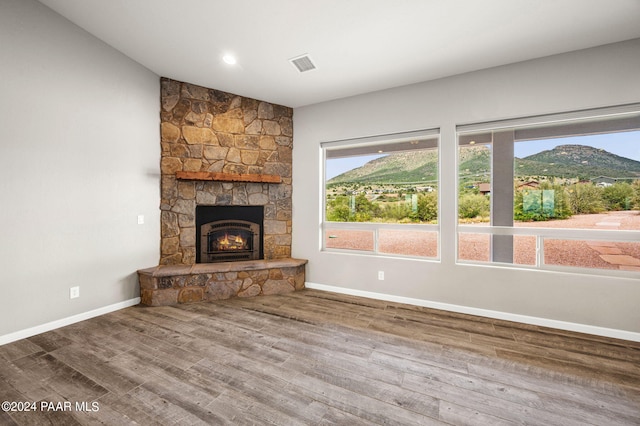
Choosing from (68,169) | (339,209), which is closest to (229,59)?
(68,169)

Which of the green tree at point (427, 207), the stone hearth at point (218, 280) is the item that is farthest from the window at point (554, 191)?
the stone hearth at point (218, 280)

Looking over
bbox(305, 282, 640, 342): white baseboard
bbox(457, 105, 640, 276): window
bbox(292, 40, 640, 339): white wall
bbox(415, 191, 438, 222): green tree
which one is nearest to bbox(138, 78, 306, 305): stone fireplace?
bbox(292, 40, 640, 339): white wall

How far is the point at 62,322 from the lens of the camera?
262cm

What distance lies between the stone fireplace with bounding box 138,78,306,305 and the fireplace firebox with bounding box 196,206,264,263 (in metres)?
0.01

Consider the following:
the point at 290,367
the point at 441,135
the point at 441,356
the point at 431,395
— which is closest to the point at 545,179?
the point at 441,135

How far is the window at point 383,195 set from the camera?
11.3ft

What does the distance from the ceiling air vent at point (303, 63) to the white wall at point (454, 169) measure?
90cm

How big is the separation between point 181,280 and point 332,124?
114 inches

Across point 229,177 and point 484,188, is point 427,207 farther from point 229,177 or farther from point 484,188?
point 229,177

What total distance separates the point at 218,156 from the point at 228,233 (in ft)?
3.64

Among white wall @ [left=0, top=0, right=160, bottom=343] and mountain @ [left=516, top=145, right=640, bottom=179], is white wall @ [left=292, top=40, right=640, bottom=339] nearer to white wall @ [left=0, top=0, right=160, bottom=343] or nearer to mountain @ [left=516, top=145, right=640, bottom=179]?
mountain @ [left=516, top=145, right=640, bottom=179]

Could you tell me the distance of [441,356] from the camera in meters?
2.20

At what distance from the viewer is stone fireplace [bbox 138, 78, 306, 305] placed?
137 inches

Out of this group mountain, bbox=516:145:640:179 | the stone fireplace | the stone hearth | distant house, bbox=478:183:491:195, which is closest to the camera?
mountain, bbox=516:145:640:179
